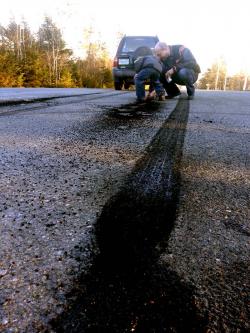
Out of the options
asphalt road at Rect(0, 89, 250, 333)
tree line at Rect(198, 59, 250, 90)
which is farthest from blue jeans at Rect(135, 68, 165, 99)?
tree line at Rect(198, 59, 250, 90)

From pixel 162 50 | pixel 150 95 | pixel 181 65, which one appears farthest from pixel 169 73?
pixel 150 95

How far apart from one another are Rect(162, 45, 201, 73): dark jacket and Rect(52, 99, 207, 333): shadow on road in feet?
18.0

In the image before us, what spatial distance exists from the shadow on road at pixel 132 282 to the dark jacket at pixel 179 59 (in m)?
5.49

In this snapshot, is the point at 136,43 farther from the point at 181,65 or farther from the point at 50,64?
the point at 50,64

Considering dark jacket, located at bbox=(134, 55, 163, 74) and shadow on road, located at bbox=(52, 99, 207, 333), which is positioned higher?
dark jacket, located at bbox=(134, 55, 163, 74)

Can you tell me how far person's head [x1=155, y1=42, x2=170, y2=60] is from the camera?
19.1 ft

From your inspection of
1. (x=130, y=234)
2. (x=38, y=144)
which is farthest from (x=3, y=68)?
(x=130, y=234)

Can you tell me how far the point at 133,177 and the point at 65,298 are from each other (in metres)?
0.78

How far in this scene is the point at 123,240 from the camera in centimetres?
82

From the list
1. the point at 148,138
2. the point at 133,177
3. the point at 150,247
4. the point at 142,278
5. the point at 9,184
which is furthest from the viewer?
the point at 148,138

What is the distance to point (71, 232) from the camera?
856mm

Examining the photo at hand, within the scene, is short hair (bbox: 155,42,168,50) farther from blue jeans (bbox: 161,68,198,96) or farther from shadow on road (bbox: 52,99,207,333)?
shadow on road (bbox: 52,99,207,333)

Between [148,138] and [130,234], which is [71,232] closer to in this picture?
[130,234]

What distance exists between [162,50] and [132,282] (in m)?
5.70
